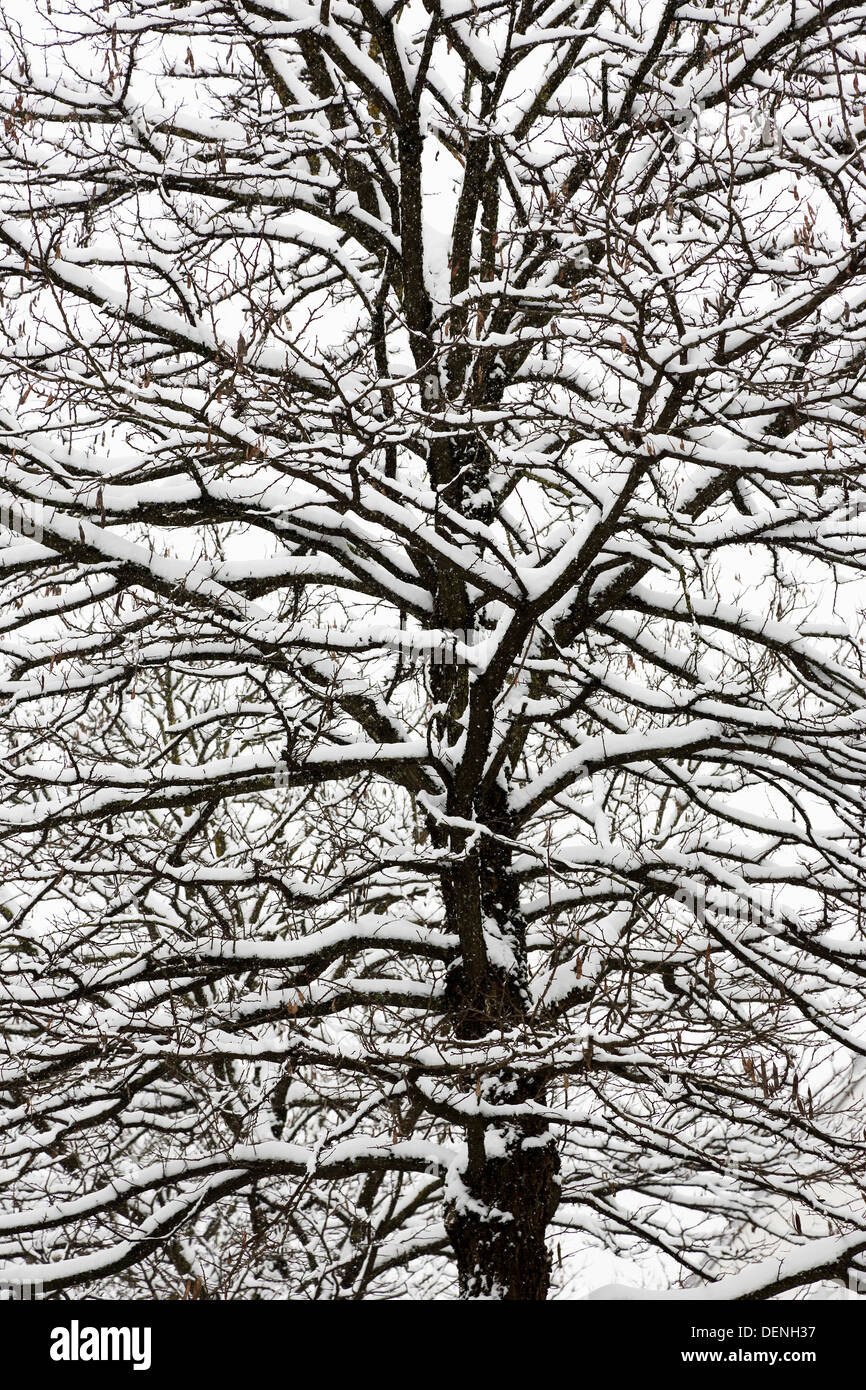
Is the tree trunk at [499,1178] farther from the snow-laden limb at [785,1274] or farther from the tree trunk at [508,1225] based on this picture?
the snow-laden limb at [785,1274]

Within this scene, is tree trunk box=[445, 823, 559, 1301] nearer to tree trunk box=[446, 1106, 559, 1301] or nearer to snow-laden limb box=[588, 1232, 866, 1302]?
tree trunk box=[446, 1106, 559, 1301]

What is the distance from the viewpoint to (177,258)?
5.29 m

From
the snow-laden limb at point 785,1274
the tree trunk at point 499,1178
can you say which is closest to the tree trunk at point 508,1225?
the tree trunk at point 499,1178

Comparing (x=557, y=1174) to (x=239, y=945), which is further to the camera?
(x=557, y=1174)

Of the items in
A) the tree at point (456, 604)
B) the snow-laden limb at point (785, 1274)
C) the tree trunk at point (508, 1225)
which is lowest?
the snow-laden limb at point (785, 1274)

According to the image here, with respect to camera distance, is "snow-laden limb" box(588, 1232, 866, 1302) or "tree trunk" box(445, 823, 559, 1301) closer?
"snow-laden limb" box(588, 1232, 866, 1302)

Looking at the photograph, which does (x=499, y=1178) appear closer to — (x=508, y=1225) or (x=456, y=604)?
(x=508, y=1225)

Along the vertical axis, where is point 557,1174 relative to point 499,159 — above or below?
below

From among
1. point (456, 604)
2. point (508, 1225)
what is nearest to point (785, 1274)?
point (508, 1225)

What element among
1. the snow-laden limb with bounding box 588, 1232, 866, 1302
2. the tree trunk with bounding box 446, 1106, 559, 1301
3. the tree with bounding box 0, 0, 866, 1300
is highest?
the tree with bounding box 0, 0, 866, 1300

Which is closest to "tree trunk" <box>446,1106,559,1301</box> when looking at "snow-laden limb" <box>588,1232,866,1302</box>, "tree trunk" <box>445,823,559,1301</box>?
"tree trunk" <box>445,823,559,1301</box>
